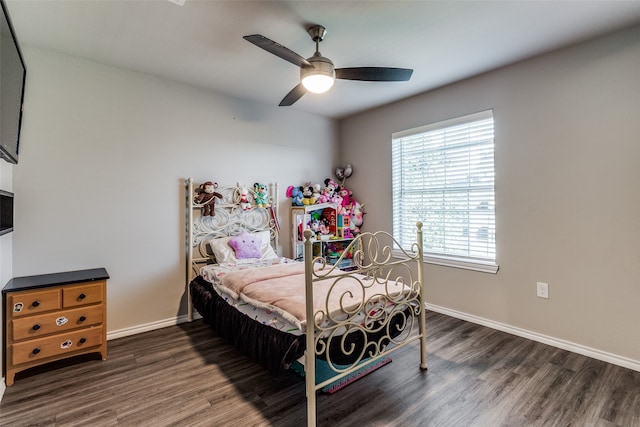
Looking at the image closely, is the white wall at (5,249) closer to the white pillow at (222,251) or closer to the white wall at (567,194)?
the white pillow at (222,251)

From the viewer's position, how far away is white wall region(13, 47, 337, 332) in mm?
2594

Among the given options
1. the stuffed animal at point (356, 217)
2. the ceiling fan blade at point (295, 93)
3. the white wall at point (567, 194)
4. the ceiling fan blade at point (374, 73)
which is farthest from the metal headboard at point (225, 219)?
the white wall at point (567, 194)

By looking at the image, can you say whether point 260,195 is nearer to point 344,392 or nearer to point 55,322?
point 55,322

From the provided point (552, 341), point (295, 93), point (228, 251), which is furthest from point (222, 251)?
point (552, 341)

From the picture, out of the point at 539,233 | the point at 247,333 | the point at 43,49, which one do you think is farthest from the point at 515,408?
the point at 43,49

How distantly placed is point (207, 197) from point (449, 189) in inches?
105

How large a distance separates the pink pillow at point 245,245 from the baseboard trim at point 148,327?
862mm

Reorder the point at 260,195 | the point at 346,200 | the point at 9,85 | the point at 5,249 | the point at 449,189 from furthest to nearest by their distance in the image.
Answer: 1. the point at 346,200
2. the point at 260,195
3. the point at 449,189
4. the point at 5,249
5. the point at 9,85

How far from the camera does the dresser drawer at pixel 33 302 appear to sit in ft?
7.06

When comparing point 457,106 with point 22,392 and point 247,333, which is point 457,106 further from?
point 22,392

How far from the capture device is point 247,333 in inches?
86.3

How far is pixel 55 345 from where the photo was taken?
2.30 metres

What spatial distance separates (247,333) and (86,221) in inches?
74.0

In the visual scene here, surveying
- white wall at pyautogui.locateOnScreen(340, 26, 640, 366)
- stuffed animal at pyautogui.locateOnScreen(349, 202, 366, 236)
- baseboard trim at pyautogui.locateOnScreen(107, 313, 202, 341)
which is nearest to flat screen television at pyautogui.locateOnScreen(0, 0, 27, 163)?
baseboard trim at pyautogui.locateOnScreen(107, 313, 202, 341)
